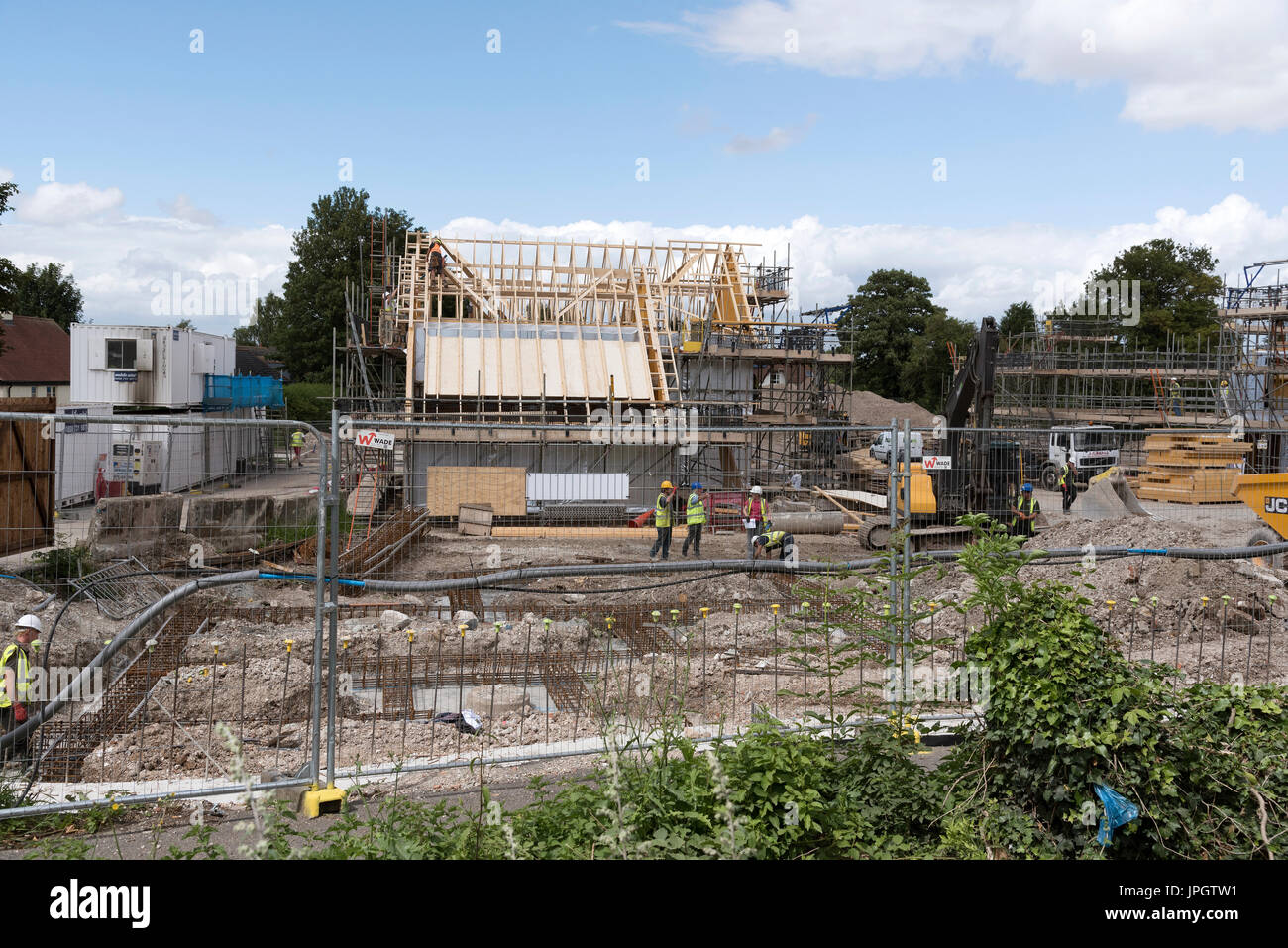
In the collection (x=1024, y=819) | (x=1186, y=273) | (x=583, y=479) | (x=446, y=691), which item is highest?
(x=1186, y=273)

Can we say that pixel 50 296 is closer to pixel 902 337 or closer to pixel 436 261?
pixel 436 261

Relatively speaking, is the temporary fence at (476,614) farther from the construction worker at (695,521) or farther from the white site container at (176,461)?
the construction worker at (695,521)

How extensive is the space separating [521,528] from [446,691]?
4.91 metres

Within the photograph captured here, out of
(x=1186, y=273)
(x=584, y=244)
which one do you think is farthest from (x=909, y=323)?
(x=584, y=244)

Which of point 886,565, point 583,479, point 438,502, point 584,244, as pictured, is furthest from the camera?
point 584,244

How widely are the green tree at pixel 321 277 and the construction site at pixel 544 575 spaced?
31.1 metres

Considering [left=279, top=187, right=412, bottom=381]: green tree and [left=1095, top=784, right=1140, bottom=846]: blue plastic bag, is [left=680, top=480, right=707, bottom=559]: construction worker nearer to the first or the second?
[left=1095, top=784, right=1140, bottom=846]: blue plastic bag

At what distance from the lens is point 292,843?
5348 millimetres

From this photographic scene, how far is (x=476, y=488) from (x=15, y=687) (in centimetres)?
1062

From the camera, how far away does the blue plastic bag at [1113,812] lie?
4301mm

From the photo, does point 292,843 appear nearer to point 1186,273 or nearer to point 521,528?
point 521,528

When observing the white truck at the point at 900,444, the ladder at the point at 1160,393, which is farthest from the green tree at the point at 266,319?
the white truck at the point at 900,444

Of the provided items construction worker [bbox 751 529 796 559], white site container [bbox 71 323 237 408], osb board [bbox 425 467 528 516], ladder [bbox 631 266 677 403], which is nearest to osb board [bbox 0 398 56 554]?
osb board [bbox 425 467 528 516]

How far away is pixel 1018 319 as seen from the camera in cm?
6281
